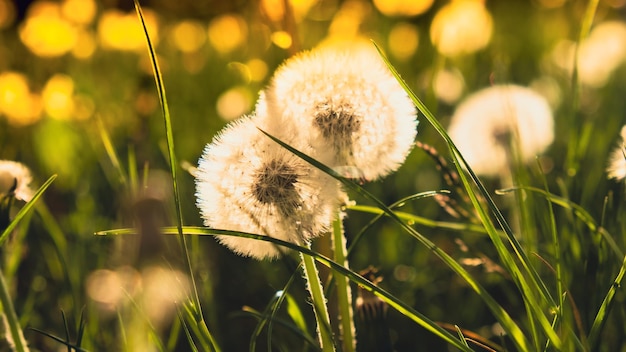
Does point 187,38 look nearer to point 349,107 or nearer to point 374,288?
point 349,107

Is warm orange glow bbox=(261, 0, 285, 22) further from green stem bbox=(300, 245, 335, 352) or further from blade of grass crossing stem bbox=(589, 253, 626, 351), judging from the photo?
blade of grass crossing stem bbox=(589, 253, 626, 351)

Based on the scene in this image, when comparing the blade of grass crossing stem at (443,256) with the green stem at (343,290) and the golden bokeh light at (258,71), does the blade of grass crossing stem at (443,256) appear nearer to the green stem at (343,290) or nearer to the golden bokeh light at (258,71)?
the green stem at (343,290)

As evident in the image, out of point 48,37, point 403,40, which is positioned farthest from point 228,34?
point 48,37

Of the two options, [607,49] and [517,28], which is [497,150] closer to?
[607,49]

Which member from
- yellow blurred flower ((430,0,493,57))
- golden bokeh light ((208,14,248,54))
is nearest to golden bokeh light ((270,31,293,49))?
yellow blurred flower ((430,0,493,57))

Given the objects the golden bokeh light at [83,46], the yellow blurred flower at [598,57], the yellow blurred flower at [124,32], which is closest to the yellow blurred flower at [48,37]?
the golden bokeh light at [83,46]
